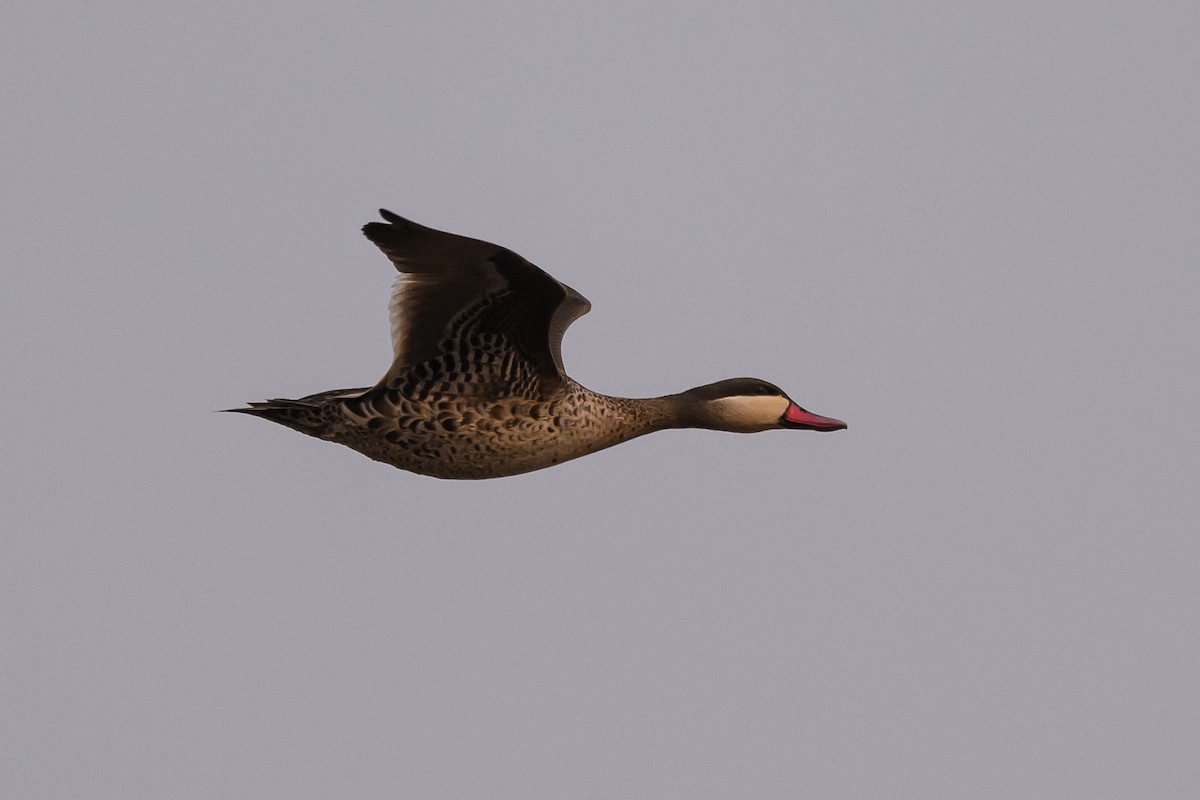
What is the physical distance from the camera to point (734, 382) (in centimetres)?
1218

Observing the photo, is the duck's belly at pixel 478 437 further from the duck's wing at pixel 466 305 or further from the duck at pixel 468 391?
the duck's wing at pixel 466 305

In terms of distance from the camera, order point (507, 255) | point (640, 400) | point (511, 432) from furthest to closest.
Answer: point (640, 400), point (511, 432), point (507, 255)

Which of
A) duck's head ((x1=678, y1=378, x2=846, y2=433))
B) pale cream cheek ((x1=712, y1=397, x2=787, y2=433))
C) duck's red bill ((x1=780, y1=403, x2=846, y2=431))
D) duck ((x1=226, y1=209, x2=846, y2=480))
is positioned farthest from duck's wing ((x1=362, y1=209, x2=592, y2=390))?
duck's red bill ((x1=780, y1=403, x2=846, y2=431))

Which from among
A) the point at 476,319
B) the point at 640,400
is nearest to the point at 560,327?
the point at 640,400

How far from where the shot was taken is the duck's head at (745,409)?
39.7ft

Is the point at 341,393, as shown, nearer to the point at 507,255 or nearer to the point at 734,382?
the point at 507,255

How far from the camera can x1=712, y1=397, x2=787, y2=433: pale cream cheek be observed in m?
12.1

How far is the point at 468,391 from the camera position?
11.1 m

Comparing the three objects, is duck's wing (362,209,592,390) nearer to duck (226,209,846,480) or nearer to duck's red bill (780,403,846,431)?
duck (226,209,846,480)

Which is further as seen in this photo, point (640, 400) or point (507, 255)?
point (640, 400)

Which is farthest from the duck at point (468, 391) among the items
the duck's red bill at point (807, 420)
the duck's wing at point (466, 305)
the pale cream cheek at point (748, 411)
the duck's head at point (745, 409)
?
the duck's red bill at point (807, 420)

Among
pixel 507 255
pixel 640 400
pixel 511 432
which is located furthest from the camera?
pixel 640 400

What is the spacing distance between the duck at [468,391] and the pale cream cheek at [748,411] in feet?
1.23

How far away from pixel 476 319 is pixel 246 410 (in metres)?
1.62
